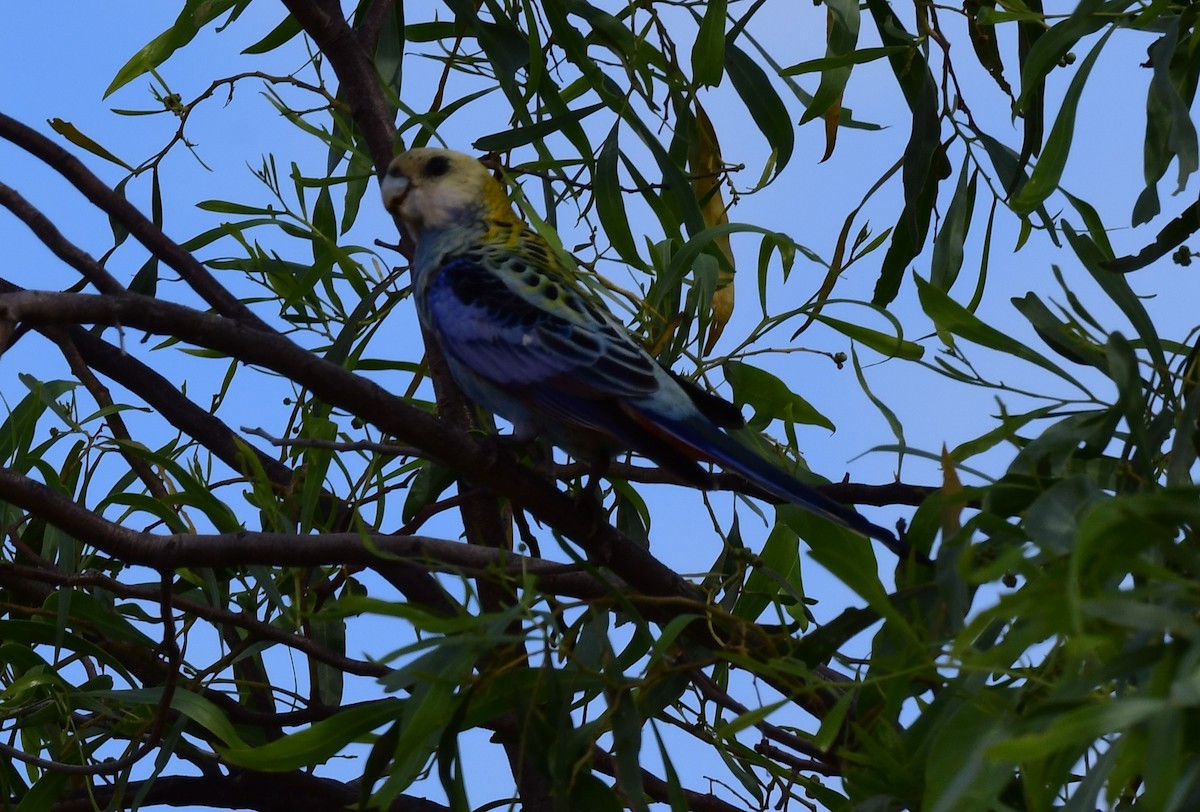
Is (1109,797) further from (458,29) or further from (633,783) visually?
(458,29)

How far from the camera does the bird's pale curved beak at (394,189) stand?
2385 mm

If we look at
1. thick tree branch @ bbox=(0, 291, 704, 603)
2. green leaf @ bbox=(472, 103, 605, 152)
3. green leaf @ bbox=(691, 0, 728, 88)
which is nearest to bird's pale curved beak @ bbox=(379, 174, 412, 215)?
green leaf @ bbox=(472, 103, 605, 152)

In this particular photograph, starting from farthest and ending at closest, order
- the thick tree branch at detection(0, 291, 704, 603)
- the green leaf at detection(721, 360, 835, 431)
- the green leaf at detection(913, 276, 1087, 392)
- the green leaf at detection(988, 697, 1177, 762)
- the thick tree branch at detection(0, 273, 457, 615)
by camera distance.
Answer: the thick tree branch at detection(0, 273, 457, 615) < the green leaf at detection(721, 360, 835, 431) < the green leaf at detection(913, 276, 1087, 392) < the thick tree branch at detection(0, 291, 704, 603) < the green leaf at detection(988, 697, 1177, 762)

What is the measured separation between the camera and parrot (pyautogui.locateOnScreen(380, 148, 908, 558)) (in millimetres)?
1822

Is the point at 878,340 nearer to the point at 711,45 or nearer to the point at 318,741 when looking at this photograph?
the point at 711,45

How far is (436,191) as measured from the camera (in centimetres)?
246

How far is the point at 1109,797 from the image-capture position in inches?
37.5

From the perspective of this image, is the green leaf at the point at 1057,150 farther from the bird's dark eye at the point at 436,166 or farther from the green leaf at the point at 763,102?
the bird's dark eye at the point at 436,166

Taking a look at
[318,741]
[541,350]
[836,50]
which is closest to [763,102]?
[836,50]

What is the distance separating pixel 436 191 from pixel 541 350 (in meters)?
0.53

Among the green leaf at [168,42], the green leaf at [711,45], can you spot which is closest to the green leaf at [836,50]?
the green leaf at [711,45]

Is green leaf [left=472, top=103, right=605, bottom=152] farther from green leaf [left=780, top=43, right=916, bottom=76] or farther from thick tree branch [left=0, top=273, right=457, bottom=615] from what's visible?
thick tree branch [left=0, top=273, right=457, bottom=615]

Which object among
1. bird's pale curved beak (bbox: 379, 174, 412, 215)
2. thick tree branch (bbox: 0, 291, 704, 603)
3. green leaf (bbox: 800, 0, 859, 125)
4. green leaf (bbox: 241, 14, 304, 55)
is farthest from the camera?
green leaf (bbox: 241, 14, 304, 55)

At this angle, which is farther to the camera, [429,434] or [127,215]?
[127,215]
